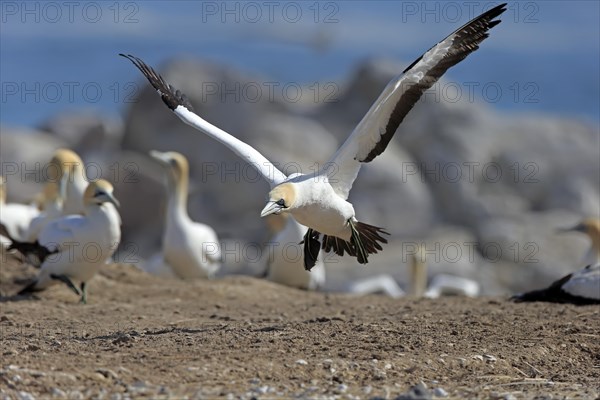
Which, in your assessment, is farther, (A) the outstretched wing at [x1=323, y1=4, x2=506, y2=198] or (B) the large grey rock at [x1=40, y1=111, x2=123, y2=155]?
(B) the large grey rock at [x1=40, y1=111, x2=123, y2=155]

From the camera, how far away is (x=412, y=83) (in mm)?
8891

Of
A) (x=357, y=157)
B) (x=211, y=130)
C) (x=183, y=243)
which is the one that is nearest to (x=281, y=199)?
(x=357, y=157)

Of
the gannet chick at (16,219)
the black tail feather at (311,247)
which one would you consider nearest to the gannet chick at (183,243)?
the gannet chick at (16,219)

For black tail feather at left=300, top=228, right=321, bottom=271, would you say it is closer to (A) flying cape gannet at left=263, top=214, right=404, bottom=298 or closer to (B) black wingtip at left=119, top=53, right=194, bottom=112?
(B) black wingtip at left=119, top=53, right=194, bottom=112

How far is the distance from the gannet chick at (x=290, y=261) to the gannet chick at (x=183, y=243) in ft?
3.01

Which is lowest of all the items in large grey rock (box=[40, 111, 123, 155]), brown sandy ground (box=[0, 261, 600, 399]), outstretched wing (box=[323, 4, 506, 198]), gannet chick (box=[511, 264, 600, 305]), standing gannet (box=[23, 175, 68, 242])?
brown sandy ground (box=[0, 261, 600, 399])

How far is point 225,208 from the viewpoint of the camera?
2389cm

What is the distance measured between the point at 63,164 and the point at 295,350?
270 inches

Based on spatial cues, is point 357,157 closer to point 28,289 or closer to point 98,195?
point 98,195

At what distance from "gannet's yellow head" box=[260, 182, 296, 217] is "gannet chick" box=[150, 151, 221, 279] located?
5.72 m

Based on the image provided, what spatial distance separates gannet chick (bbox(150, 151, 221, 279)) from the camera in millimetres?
14102

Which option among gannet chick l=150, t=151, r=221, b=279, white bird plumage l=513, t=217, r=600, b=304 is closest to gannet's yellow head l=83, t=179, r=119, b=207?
gannet chick l=150, t=151, r=221, b=279

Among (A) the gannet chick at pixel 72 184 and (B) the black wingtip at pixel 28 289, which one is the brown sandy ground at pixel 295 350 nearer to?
(B) the black wingtip at pixel 28 289

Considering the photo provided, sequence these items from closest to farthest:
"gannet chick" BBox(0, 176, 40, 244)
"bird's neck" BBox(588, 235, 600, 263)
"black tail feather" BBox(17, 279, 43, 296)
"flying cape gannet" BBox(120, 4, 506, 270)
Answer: "flying cape gannet" BBox(120, 4, 506, 270) < "black tail feather" BBox(17, 279, 43, 296) < "gannet chick" BBox(0, 176, 40, 244) < "bird's neck" BBox(588, 235, 600, 263)
